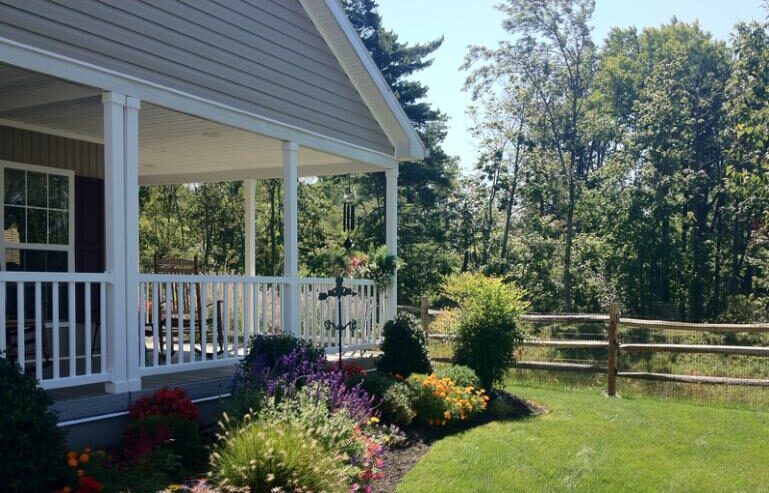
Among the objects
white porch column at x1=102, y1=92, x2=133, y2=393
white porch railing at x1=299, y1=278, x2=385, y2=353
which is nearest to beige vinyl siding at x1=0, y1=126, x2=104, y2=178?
white porch column at x1=102, y1=92, x2=133, y2=393

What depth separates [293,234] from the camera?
8.03 metres

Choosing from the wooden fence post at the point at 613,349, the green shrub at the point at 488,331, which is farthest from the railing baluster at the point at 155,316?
the wooden fence post at the point at 613,349

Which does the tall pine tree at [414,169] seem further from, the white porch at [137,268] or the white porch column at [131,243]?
the white porch column at [131,243]

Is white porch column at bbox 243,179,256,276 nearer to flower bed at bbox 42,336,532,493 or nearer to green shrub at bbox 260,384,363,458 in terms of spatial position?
flower bed at bbox 42,336,532,493

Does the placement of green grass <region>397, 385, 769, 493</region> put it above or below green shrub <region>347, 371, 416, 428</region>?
below

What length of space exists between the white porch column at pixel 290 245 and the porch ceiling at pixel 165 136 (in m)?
0.53

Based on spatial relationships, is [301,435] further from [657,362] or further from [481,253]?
[481,253]

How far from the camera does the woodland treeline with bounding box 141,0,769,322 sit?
24.2 m

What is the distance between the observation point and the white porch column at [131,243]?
5930 mm

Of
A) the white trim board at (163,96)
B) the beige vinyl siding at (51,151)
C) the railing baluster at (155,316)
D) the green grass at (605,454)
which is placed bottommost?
the green grass at (605,454)

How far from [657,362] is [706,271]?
10550mm

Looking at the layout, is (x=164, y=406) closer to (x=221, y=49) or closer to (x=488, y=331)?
(x=221, y=49)

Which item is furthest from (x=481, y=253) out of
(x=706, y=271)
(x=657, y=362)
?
(x=657, y=362)

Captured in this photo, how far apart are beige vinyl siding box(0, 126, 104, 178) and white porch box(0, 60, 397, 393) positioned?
0.14ft
